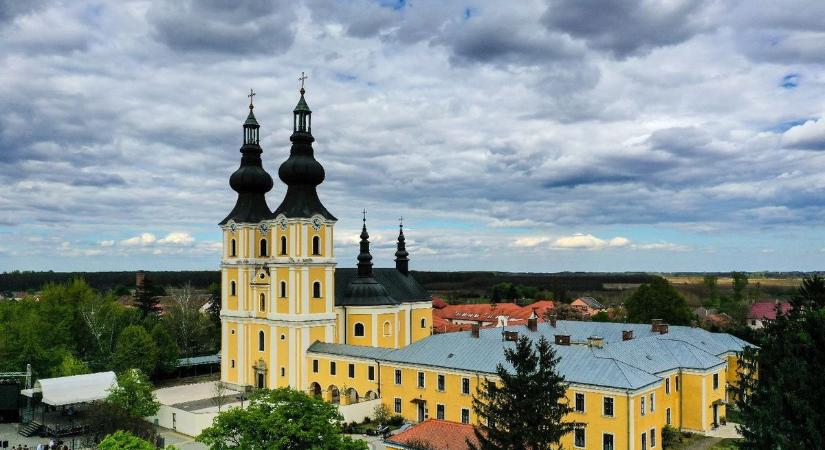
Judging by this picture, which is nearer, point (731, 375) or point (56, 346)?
point (731, 375)

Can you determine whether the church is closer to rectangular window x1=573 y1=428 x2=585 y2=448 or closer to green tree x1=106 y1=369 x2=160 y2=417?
green tree x1=106 y1=369 x2=160 y2=417

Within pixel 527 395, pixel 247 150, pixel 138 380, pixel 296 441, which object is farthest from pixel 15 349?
pixel 527 395

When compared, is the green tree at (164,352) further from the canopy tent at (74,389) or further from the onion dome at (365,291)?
the onion dome at (365,291)

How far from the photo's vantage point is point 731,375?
38.5m

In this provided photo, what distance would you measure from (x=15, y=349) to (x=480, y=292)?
128005 millimetres

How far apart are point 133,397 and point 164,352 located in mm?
14870

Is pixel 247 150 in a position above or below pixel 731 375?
above

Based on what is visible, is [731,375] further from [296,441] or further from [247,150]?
[247,150]

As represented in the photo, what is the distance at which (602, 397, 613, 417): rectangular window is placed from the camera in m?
28.9

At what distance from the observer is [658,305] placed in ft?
192

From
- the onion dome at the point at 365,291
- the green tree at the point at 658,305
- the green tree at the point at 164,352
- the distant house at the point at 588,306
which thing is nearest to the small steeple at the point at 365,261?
the onion dome at the point at 365,291

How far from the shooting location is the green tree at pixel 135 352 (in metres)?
46.1

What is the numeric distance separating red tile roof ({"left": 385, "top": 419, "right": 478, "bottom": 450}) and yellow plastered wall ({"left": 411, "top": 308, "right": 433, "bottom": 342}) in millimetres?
24511

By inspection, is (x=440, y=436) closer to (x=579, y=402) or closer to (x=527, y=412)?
(x=527, y=412)
